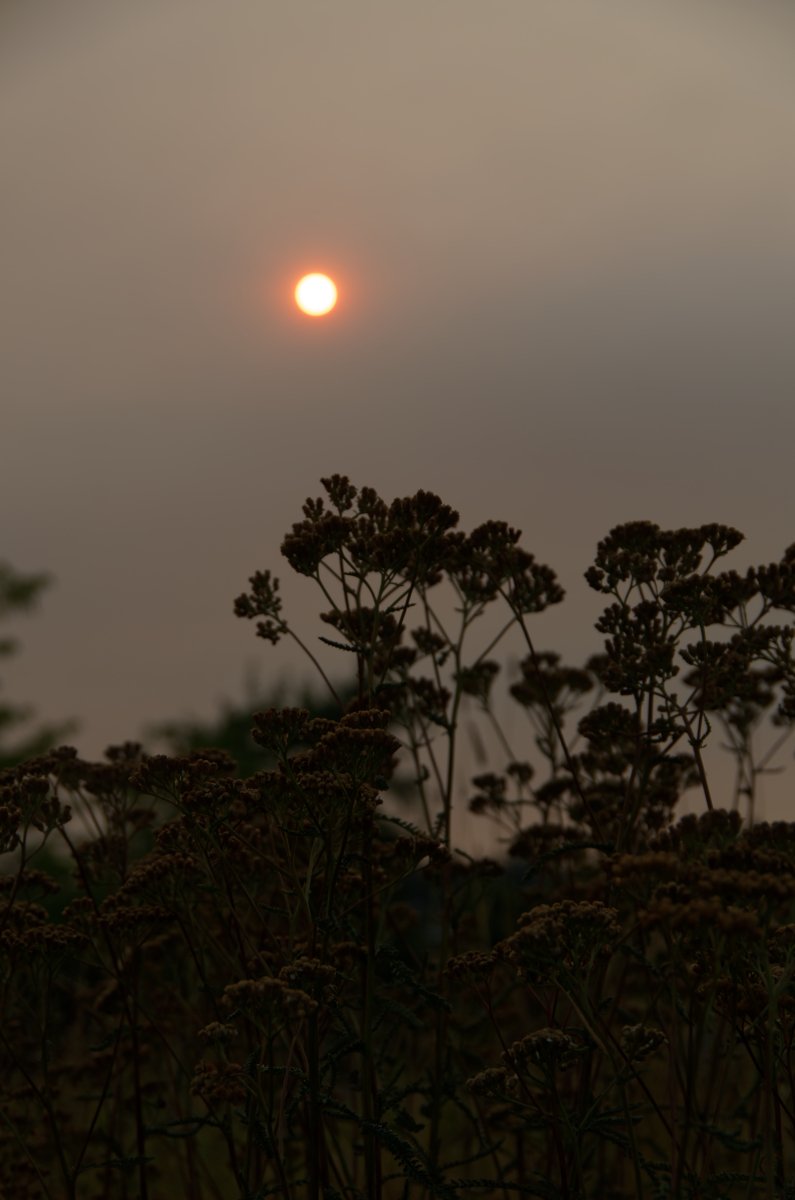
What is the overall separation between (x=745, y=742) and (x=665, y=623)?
8.91ft

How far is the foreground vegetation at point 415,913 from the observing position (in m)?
4.52

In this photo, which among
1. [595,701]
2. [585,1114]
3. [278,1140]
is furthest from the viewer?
[595,701]

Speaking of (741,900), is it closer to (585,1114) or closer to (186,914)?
(585,1114)

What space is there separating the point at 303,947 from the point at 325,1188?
3.44 feet

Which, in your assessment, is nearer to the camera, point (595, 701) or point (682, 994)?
point (682, 994)

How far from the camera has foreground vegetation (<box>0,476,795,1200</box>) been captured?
14.8ft

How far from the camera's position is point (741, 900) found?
409 centimetres

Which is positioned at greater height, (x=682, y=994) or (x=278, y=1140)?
(x=682, y=994)

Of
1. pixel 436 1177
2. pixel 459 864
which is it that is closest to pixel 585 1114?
pixel 436 1177

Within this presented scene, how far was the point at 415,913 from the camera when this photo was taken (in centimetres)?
798

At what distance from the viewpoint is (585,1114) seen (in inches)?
197

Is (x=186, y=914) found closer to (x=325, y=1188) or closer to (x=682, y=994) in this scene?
(x=325, y=1188)

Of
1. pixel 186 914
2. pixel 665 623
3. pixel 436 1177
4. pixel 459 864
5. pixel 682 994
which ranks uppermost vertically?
pixel 665 623

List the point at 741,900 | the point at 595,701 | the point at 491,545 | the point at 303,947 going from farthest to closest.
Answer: the point at 595,701
the point at 491,545
the point at 303,947
the point at 741,900
